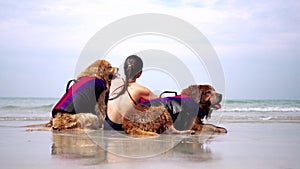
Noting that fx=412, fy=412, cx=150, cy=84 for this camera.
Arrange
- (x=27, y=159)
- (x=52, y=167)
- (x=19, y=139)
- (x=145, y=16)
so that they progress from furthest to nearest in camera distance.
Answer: (x=145, y=16), (x=19, y=139), (x=27, y=159), (x=52, y=167)

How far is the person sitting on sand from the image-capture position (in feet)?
23.8

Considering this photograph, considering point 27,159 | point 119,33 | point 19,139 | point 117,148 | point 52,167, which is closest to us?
point 52,167

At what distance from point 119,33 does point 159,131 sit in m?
1.91

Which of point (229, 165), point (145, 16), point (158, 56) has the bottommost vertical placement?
point (229, 165)

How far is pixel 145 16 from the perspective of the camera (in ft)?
25.5

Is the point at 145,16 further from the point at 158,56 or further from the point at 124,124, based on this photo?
the point at 124,124

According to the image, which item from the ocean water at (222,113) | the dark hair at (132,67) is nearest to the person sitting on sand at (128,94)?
the dark hair at (132,67)

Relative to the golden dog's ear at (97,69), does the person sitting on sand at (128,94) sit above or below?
below

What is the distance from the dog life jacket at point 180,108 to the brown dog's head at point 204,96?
16 cm

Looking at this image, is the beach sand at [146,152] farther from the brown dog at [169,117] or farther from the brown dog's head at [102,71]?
the brown dog's head at [102,71]

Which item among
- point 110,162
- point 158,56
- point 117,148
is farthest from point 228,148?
point 158,56

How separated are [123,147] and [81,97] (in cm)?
269

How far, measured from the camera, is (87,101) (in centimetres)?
818

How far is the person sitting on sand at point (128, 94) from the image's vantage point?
727 centimetres
